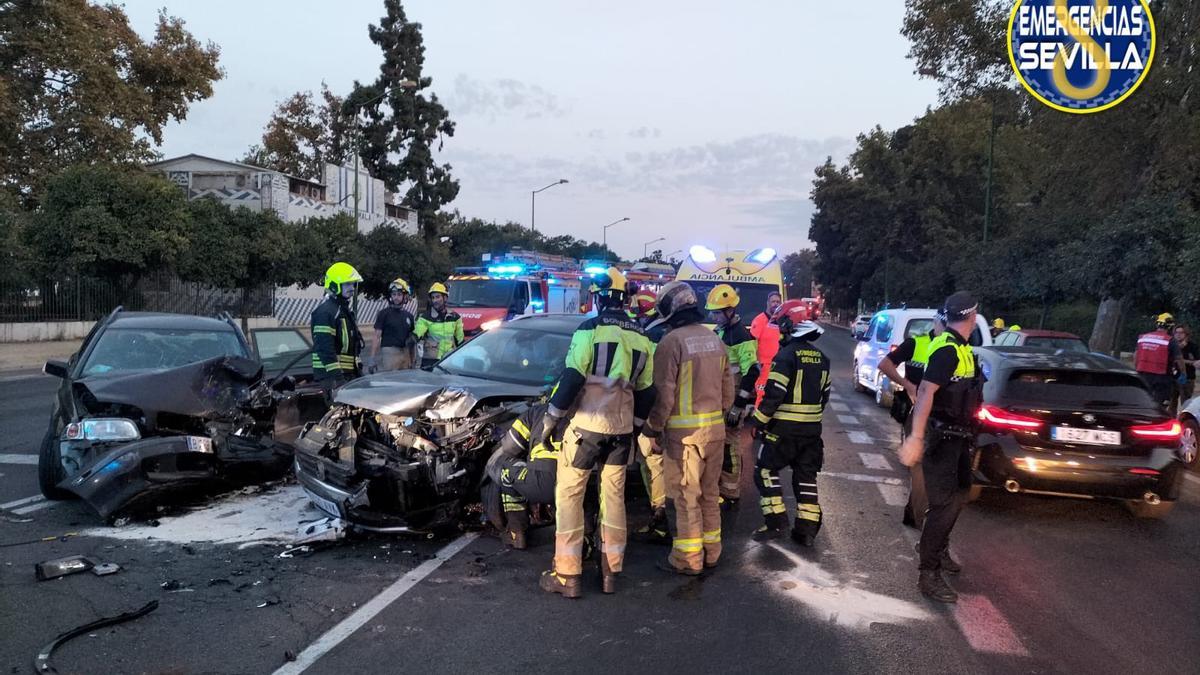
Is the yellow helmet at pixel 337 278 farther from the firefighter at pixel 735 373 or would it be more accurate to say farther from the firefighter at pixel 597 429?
the firefighter at pixel 597 429

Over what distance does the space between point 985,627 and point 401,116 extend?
50.6 meters

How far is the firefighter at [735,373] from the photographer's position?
6457 mm

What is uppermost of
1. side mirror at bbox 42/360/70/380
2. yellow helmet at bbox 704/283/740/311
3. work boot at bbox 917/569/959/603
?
yellow helmet at bbox 704/283/740/311

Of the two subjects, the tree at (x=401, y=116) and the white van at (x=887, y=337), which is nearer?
the white van at (x=887, y=337)

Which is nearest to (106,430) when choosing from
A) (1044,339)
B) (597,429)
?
(597,429)

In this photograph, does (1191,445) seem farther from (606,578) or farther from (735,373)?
(606,578)

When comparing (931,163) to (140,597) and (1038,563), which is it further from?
(140,597)

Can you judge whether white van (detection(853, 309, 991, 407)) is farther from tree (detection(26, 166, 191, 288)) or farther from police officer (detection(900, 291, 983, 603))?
tree (detection(26, 166, 191, 288))

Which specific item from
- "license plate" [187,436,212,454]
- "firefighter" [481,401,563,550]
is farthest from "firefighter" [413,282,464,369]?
"firefighter" [481,401,563,550]

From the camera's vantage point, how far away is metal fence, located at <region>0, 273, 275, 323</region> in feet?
69.9

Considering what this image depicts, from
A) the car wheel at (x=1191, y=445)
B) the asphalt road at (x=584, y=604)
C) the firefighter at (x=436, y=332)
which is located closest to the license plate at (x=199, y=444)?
the asphalt road at (x=584, y=604)

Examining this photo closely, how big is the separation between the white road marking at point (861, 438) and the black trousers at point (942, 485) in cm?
567

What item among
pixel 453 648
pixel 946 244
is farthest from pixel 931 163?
pixel 453 648

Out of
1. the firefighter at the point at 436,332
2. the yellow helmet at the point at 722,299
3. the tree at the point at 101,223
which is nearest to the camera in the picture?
the yellow helmet at the point at 722,299
